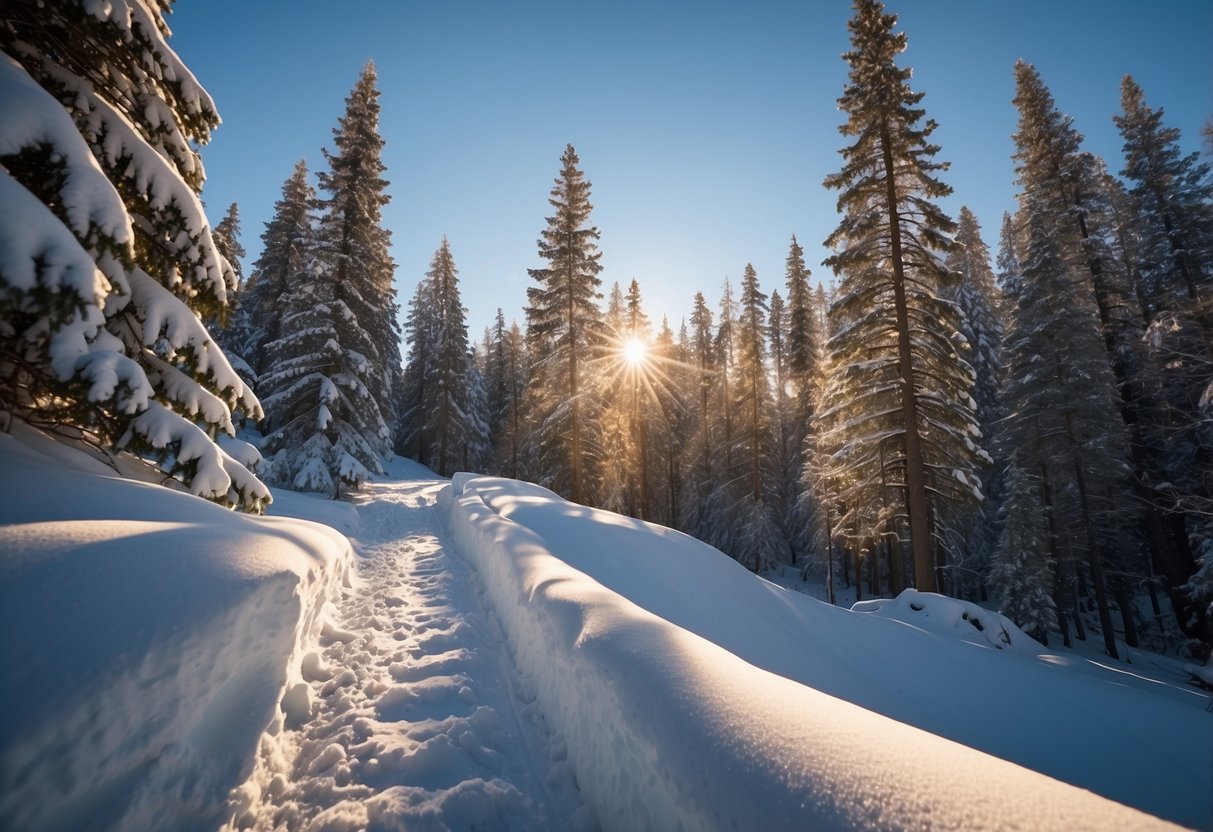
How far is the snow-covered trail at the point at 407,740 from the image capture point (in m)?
2.69

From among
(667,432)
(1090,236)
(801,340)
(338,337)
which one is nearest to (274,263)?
(338,337)

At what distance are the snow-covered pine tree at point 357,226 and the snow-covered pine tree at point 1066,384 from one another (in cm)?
2754

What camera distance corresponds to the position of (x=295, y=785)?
112 inches

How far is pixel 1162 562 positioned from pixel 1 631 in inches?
1174

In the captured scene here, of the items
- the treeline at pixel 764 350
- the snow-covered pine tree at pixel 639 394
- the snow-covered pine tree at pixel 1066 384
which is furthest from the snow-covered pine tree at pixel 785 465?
the snow-covered pine tree at pixel 1066 384

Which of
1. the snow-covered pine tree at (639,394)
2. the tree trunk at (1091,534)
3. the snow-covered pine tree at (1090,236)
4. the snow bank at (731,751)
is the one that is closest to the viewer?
the snow bank at (731,751)

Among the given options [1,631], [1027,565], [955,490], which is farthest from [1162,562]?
[1,631]

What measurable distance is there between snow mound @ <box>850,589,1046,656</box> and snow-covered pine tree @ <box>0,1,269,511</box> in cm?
1188

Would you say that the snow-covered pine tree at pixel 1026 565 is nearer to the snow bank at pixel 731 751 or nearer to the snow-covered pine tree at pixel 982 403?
the snow-covered pine tree at pixel 982 403

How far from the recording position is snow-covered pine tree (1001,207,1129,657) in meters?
17.9

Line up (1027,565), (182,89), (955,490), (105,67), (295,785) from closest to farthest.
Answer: (295,785), (105,67), (182,89), (955,490), (1027,565)

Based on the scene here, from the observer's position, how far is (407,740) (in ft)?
10.8

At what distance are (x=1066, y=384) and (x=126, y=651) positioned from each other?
28.2 metres

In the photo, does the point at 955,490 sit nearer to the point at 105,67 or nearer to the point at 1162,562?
the point at 1162,562
